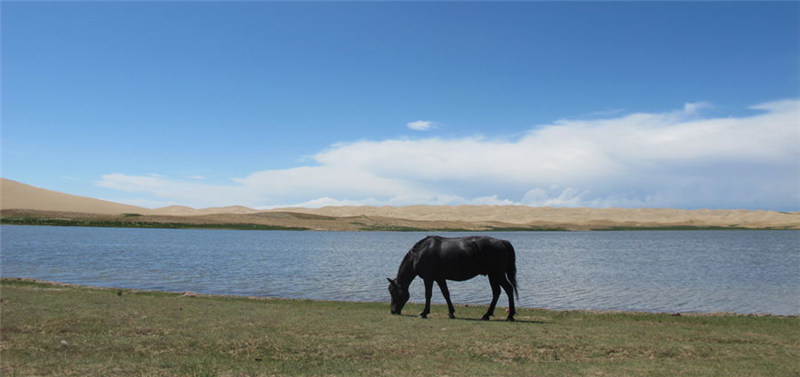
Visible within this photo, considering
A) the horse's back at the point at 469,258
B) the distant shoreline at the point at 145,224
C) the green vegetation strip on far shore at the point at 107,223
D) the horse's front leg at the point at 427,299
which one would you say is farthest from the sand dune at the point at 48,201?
the horse's back at the point at 469,258

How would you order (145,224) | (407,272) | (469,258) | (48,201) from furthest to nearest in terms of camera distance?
(48,201), (145,224), (407,272), (469,258)

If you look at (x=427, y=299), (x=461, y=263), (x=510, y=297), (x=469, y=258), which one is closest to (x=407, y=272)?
(x=427, y=299)

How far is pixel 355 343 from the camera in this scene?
11539 millimetres

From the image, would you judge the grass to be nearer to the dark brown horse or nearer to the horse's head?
the horse's head

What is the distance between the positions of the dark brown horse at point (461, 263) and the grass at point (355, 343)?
128 centimetres

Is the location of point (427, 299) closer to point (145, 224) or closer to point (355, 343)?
point (355, 343)

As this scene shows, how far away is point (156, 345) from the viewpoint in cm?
1098

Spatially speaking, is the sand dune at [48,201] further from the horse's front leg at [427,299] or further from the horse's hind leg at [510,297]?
the horse's hind leg at [510,297]

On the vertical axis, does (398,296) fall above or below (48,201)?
below

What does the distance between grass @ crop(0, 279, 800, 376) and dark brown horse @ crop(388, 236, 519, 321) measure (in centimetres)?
128

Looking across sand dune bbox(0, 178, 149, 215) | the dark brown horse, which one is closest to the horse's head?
the dark brown horse

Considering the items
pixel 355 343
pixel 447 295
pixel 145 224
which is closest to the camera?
pixel 355 343

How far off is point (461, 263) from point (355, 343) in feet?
21.6

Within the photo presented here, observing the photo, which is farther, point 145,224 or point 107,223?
point 145,224
